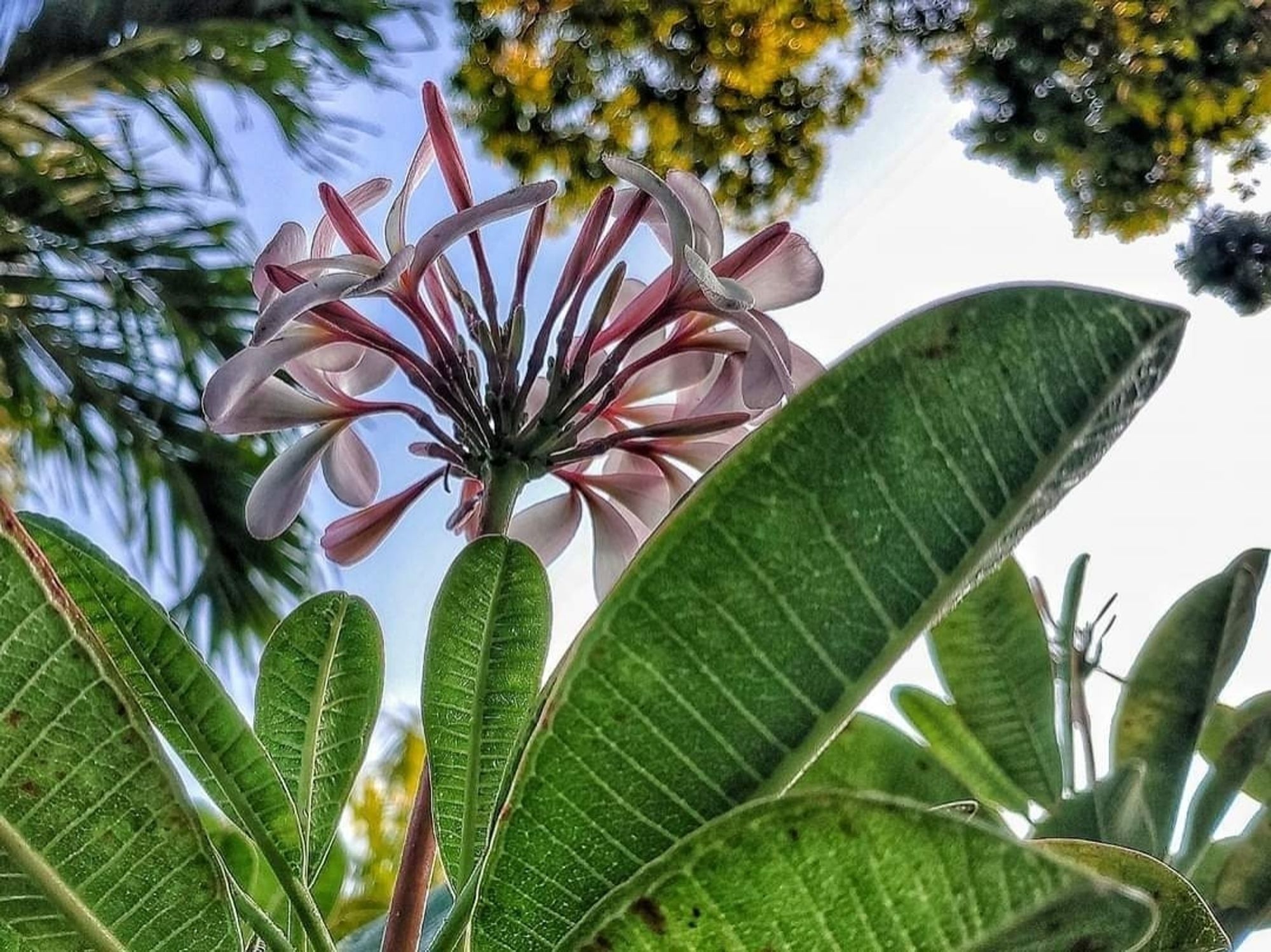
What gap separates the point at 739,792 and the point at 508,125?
135 inches

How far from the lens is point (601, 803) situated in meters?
0.19

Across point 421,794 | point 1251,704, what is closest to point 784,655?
point 421,794

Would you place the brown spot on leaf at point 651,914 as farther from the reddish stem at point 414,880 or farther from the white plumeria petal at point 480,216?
the white plumeria petal at point 480,216

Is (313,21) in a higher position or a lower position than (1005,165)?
higher

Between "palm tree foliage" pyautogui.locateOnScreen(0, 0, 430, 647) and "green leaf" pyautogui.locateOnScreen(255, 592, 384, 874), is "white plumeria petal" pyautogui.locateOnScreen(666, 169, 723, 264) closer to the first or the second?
"green leaf" pyautogui.locateOnScreen(255, 592, 384, 874)

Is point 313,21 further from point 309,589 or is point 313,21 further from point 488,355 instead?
point 488,355

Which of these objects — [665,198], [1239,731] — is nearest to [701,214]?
[665,198]

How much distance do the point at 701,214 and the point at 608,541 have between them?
0.13m

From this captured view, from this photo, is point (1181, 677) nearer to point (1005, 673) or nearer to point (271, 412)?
point (1005, 673)

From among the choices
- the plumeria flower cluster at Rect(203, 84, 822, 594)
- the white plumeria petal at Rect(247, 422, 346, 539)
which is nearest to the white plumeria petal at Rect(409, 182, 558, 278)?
the plumeria flower cluster at Rect(203, 84, 822, 594)

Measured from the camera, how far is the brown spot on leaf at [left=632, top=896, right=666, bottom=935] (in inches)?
6.5

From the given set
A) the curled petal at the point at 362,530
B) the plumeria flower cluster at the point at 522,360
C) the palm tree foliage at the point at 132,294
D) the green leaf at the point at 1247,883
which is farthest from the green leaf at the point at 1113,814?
the palm tree foliage at the point at 132,294

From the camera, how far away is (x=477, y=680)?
0.93ft

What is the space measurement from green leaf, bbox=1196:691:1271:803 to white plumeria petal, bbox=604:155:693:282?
23 cm
